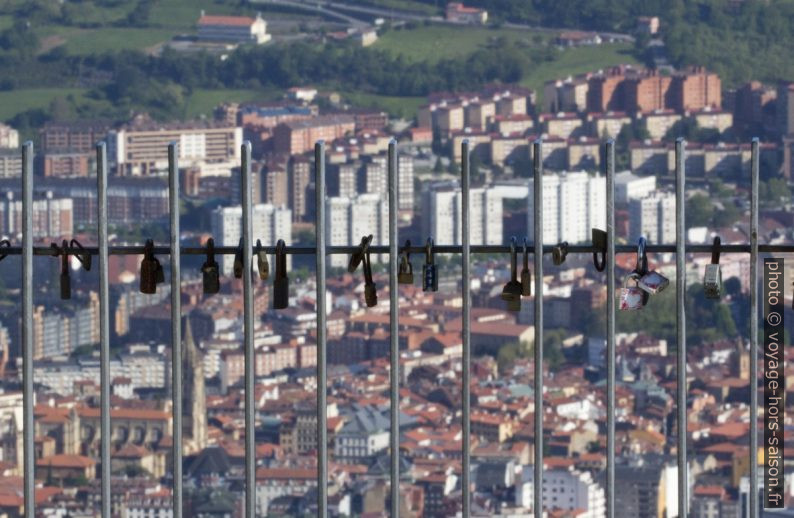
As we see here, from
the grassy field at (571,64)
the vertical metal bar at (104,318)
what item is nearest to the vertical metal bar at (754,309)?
the vertical metal bar at (104,318)

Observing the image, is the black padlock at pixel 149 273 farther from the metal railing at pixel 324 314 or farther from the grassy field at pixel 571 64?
the grassy field at pixel 571 64

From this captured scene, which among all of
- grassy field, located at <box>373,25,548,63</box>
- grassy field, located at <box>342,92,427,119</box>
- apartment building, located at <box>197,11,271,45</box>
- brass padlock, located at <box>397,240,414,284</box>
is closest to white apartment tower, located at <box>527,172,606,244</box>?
grassy field, located at <box>342,92,427,119</box>

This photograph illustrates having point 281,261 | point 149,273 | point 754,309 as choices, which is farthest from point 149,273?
point 754,309

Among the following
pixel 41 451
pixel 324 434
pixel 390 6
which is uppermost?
pixel 390 6

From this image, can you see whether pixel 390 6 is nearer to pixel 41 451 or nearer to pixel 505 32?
pixel 505 32

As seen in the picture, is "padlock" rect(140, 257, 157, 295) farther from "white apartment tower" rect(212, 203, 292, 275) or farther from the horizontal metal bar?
"white apartment tower" rect(212, 203, 292, 275)

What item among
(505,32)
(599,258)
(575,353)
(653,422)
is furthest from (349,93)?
(599,258)

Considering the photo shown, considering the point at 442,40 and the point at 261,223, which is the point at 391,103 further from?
the point at 261,223
